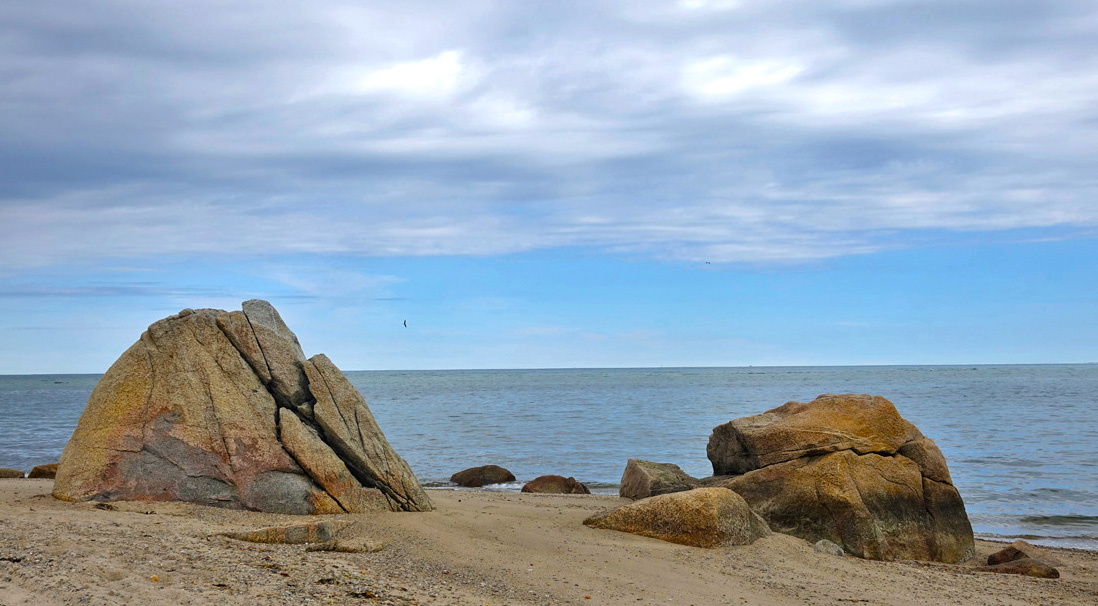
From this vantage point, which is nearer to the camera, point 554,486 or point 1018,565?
point 1018,565

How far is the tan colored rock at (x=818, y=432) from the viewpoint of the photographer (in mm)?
14016

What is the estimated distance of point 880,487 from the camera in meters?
13.6

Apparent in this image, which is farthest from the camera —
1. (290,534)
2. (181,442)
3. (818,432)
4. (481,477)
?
(481,477)

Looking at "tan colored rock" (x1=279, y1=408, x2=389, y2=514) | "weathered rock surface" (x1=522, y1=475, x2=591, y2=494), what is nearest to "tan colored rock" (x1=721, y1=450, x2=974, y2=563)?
"tan colored rock" (x1=279, y1=408, x2=389, y2=514)

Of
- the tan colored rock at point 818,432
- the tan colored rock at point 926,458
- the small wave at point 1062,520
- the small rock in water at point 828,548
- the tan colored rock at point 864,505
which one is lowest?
the small wave at point 1062,520

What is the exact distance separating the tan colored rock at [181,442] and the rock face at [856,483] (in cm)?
697

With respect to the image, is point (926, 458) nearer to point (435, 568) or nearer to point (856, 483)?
point (856, 483)

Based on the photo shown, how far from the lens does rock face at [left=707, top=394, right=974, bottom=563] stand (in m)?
13.2

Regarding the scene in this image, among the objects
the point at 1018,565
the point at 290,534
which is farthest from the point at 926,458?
the point at 290,534

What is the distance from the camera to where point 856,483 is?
13.5 metres

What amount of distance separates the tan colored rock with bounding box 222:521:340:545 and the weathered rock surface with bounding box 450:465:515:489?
12305 millimetres

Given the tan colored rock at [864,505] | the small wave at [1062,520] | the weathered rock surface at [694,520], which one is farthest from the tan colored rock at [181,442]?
the small wave at [1062,520]

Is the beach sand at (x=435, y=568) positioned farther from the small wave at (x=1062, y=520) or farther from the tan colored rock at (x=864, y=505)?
the small wave at (x=1062, y=520)

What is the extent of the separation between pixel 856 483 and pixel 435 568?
24.1 feet
